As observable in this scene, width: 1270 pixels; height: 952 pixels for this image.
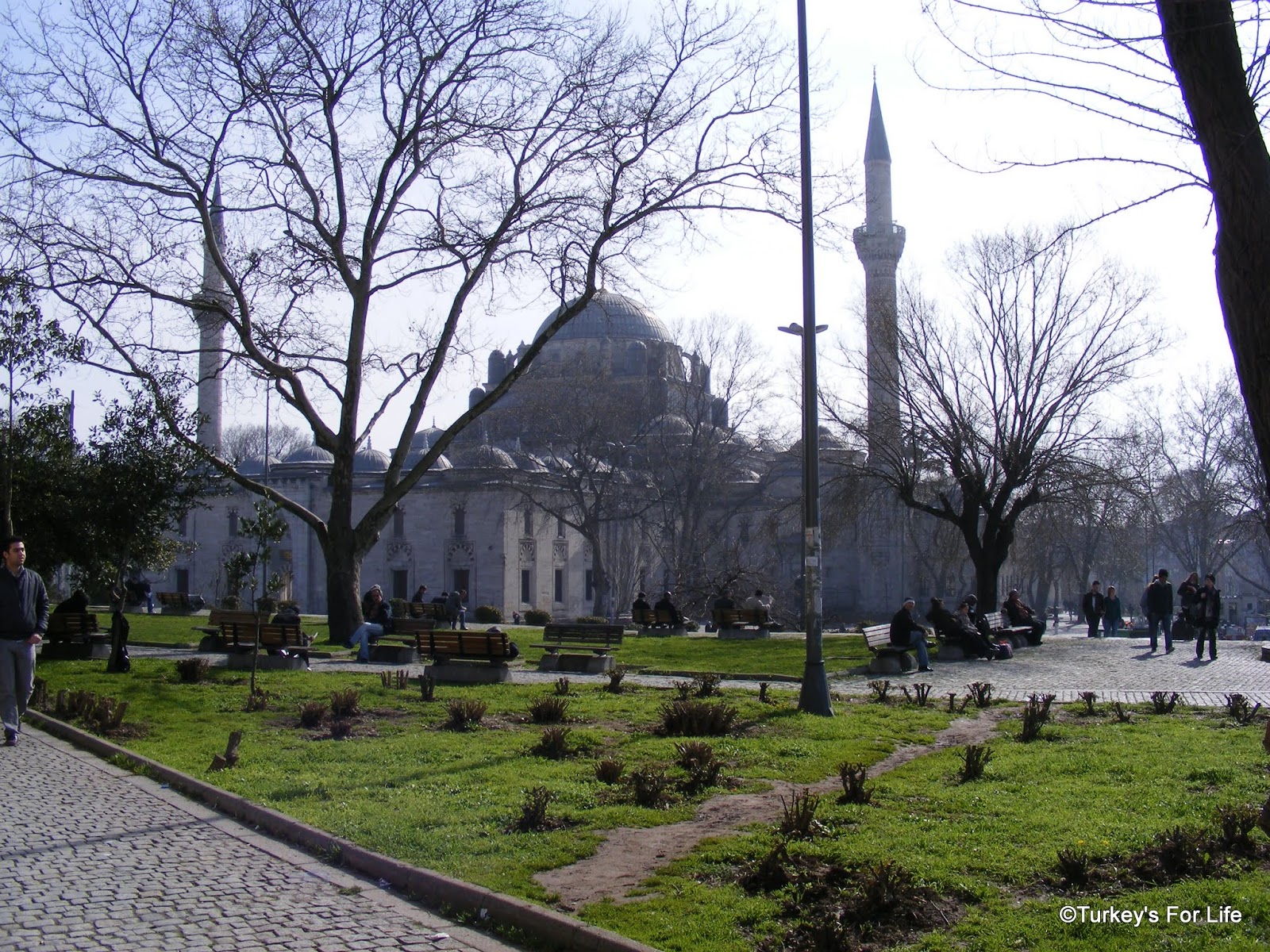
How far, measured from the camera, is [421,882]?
5812mm

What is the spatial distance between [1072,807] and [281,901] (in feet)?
14.2

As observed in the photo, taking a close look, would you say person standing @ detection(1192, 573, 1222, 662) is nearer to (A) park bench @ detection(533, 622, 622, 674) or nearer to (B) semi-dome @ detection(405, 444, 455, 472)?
(A) park bench @ detection(533, 622, 622, 674)

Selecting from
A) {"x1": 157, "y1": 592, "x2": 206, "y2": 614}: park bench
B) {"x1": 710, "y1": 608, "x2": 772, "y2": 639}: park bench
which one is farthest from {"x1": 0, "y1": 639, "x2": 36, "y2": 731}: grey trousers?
{"x1": 157, "y1": 592, "x2": 206, "y2": 614}: park bench

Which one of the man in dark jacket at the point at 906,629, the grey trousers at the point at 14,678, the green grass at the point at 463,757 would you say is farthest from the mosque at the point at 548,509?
the grey trousers at the point at 14,678

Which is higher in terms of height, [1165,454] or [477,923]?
[1165,454]

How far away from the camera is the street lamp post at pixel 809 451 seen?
1225cm

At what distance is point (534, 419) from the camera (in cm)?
4419

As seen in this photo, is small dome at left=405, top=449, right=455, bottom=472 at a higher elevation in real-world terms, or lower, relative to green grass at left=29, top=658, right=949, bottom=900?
higher

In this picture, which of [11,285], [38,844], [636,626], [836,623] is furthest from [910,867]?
[836,623]

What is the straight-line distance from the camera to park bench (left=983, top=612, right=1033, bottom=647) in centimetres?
2222

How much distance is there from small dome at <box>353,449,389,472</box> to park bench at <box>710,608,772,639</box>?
38.6 metres

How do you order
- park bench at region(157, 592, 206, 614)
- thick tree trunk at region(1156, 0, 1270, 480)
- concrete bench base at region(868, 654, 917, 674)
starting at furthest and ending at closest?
park bench at region(157, 592, 206, 614)
concrete bench base at region(868, 654, 917, 674)
thick tree trunk at region(1156, 0, 1270, 480)

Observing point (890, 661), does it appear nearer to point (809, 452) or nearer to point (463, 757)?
point (809, 452)

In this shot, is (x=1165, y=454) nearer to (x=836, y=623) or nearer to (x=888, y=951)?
(x=836, y=623)
